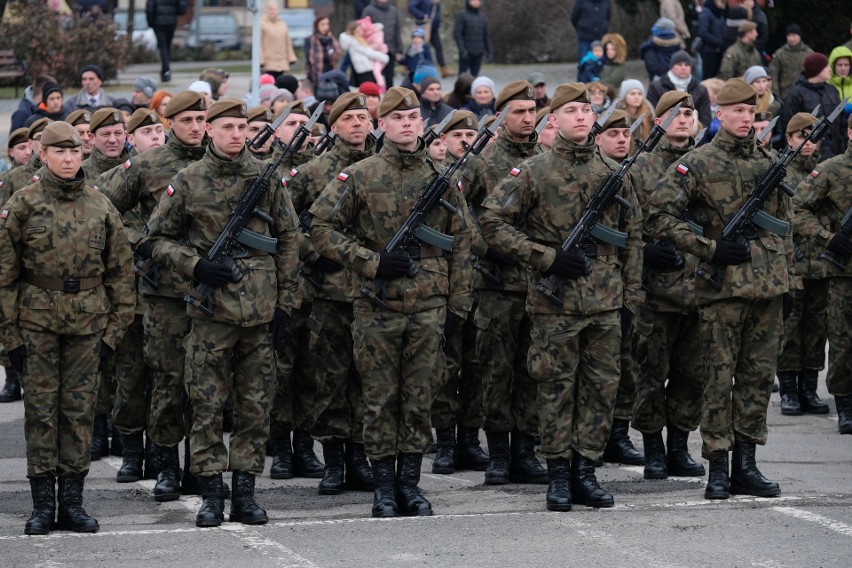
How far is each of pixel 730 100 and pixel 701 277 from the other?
3.49 feet

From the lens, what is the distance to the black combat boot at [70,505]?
8891 mm

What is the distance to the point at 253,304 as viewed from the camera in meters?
8.92

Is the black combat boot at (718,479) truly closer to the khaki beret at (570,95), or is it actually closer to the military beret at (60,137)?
the khaki beret at (570,95)

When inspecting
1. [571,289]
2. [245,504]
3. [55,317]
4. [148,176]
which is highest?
[148,176]

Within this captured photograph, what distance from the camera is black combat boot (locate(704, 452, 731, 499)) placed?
9.43 m

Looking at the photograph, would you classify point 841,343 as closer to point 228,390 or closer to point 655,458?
point 655,458

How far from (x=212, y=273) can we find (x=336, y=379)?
164 cm

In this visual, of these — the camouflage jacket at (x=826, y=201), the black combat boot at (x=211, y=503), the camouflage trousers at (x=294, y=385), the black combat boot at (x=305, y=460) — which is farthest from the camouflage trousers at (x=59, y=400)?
the camouflage jacket at (x=826, y=201)

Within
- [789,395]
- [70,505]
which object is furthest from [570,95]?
[789,395]

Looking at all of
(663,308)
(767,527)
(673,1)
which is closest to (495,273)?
(663,308)

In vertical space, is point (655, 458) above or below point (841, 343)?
below

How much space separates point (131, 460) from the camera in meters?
10.6

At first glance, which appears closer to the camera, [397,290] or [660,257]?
[397,290]

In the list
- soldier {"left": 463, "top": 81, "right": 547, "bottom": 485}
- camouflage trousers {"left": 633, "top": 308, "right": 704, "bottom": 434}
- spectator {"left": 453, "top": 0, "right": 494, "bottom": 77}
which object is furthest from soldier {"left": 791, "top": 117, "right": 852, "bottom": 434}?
spectator {"left": 453, "top": 0, "right": 494, "bottom": 77}
